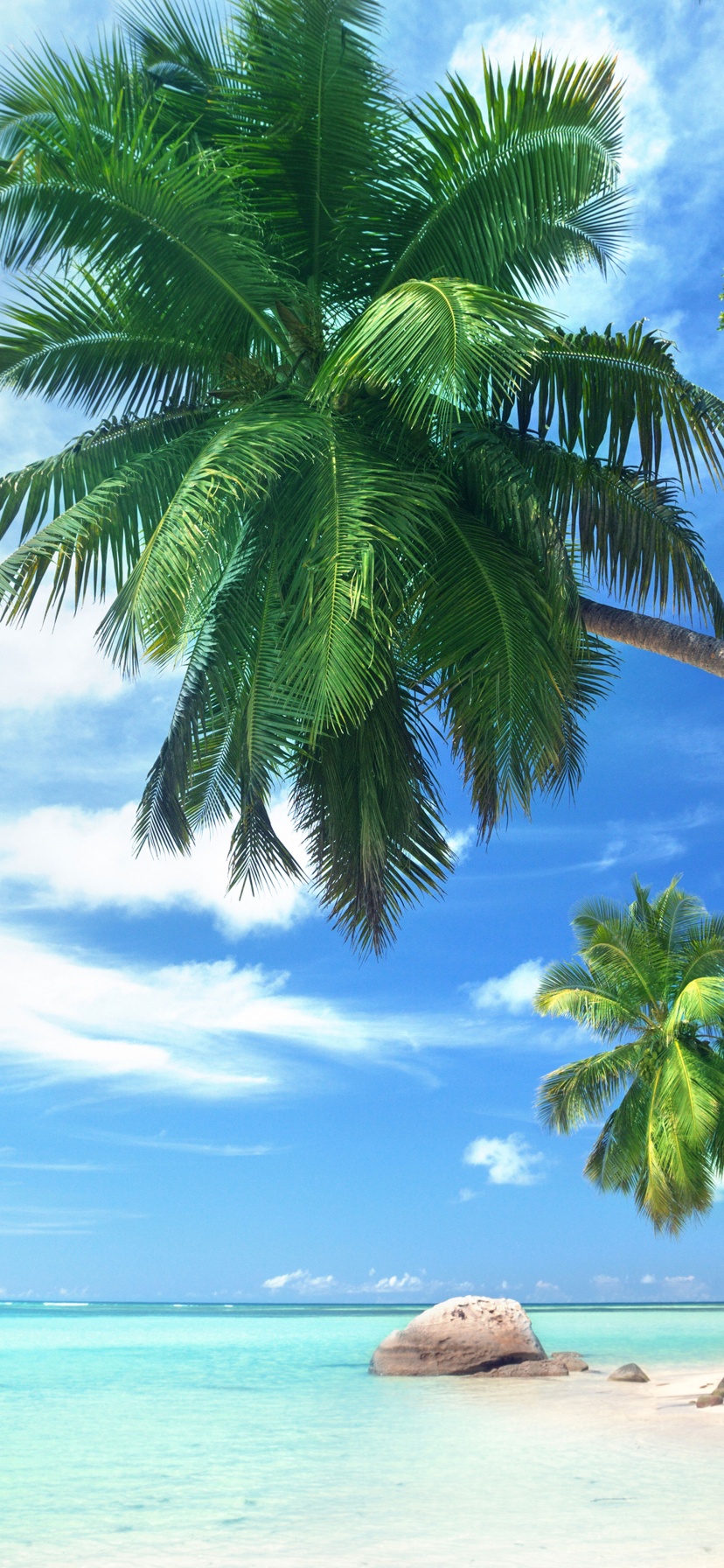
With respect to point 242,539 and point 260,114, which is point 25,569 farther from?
point 260,114

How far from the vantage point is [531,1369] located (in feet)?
51.9

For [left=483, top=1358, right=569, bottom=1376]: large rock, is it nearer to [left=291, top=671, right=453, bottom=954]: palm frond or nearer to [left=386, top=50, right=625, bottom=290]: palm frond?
[left=291, top=671, right=453, bottom=954]: palm frond

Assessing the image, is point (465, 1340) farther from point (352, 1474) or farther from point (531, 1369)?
point (352, 1474)

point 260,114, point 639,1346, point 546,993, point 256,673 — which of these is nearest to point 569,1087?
point 546,993

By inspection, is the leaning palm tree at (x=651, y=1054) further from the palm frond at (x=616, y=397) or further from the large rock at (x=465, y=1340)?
the palm frond at (x=616, y=397)

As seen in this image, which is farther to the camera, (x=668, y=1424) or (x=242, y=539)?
(x=668, y=1424)

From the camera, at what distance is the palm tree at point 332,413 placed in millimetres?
6820

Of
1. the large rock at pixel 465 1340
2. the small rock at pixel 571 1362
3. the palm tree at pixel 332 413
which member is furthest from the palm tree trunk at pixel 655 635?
the small rock at pixel 571 1362

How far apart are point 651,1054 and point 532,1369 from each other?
739 centimetres

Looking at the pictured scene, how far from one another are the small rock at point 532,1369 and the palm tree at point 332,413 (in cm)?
998

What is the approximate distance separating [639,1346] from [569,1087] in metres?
7.26

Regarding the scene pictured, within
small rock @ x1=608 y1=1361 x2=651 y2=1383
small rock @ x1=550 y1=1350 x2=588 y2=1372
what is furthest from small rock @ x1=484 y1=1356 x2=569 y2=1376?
small rock @ x1=608 y1=1361 x2=651 y2=1383

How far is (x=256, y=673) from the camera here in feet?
24.6

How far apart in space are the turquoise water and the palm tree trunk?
476 centimetres
